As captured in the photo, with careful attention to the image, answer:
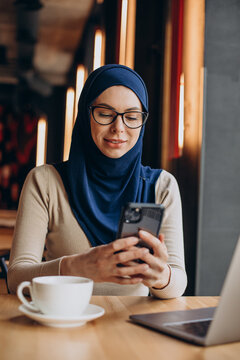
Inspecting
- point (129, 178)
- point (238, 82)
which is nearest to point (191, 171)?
point (238, 82)

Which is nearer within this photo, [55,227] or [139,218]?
[139,218]

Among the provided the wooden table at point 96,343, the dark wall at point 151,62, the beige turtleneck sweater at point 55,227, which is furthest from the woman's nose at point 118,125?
the dark wall at point 151,62

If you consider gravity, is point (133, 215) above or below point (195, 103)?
below

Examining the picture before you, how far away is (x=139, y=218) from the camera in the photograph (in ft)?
2.99

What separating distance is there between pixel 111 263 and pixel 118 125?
552mm

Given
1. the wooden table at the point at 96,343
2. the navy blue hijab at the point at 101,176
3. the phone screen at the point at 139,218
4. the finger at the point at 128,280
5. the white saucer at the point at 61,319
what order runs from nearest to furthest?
the wooden table at the point at 96,343, the white saucer at the point at 61,319, the phone screen at the point at 139,218, the finger at the point at 128,280, the navy blue hijab at the point at 101,176

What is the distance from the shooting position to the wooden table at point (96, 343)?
65cm

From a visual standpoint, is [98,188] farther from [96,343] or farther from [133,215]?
[96,343]

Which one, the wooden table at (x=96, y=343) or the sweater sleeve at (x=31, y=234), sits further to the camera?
the sweater sleeve at (x=31, y=234)

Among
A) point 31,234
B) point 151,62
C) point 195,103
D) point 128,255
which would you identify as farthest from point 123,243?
point 151,62

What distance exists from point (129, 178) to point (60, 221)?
27 cm

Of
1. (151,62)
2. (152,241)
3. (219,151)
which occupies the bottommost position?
(152,241)

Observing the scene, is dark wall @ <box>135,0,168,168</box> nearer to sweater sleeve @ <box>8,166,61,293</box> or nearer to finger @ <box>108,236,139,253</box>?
sweater sleeve @ <box>8,166,61,293</box>

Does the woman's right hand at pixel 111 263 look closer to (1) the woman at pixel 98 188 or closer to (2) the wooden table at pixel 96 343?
(2) the wooden table at pixel 96 343
